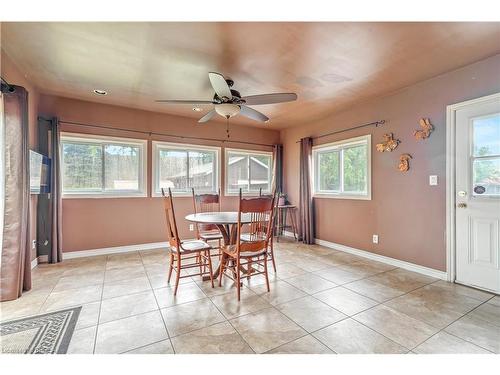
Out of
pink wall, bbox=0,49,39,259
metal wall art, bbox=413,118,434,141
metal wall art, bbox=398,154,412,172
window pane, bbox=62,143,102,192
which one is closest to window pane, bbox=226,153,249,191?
window pane, bbox=62,143,102,192

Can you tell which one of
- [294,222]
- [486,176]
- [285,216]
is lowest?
[294,222]

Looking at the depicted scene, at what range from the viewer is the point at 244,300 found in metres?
2.38

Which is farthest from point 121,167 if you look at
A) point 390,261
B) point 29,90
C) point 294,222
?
point 390,261

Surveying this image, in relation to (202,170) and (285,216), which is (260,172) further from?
(202,170)

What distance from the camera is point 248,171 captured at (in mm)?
5449

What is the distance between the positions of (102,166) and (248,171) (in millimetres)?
2837

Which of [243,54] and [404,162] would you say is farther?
[404,162]

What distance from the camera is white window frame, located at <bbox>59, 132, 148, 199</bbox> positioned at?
3.74 meters

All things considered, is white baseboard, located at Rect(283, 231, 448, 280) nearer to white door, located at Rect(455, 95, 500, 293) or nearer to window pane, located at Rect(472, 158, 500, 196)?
white door, located at Rect(455, 95, 500, 293)

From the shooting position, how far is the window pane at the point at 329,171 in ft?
14.8

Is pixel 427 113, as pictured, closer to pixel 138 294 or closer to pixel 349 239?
pixel 349 239

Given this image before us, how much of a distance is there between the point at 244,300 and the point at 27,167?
2.70 metres

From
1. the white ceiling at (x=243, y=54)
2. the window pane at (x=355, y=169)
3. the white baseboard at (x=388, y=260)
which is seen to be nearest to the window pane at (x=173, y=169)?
the white ceiling at (x=243, y=54)
